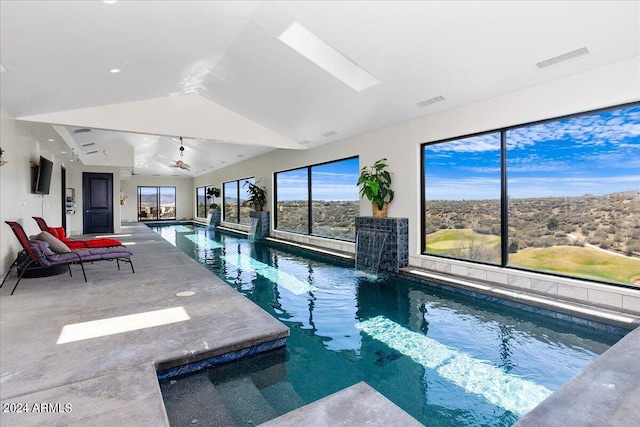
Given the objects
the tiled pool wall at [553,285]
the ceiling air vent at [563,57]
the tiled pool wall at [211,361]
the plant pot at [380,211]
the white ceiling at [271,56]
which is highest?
the white ceiling at [271,56]

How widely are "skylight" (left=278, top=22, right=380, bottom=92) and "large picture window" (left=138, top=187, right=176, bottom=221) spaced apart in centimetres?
1955

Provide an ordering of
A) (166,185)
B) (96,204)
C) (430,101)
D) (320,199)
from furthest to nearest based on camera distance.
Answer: (166,185), (96,204), (320,199), (430,101)

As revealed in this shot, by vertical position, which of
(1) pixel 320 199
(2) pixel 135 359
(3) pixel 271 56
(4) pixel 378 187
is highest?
(3) pixel 271 56

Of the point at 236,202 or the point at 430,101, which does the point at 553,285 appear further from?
the point at 236,202

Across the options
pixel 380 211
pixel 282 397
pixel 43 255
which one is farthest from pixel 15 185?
pixel 380 211

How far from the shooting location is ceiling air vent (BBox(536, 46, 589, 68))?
12.7 ft

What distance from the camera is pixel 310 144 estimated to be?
9398 mm

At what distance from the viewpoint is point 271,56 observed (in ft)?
18.0

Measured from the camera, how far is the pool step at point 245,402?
2252 mm

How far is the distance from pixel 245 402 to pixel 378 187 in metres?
5.02

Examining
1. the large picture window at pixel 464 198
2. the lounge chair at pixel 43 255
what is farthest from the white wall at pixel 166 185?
the large picture window at pixel 464 198

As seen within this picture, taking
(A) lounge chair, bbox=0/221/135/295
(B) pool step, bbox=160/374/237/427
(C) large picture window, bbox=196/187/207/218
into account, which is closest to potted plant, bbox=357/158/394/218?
(A) lounge chair, bbox=0/221/135/295

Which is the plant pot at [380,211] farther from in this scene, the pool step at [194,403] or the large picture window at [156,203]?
the large picture window at [156,203]

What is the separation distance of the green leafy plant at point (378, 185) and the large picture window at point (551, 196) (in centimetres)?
106
